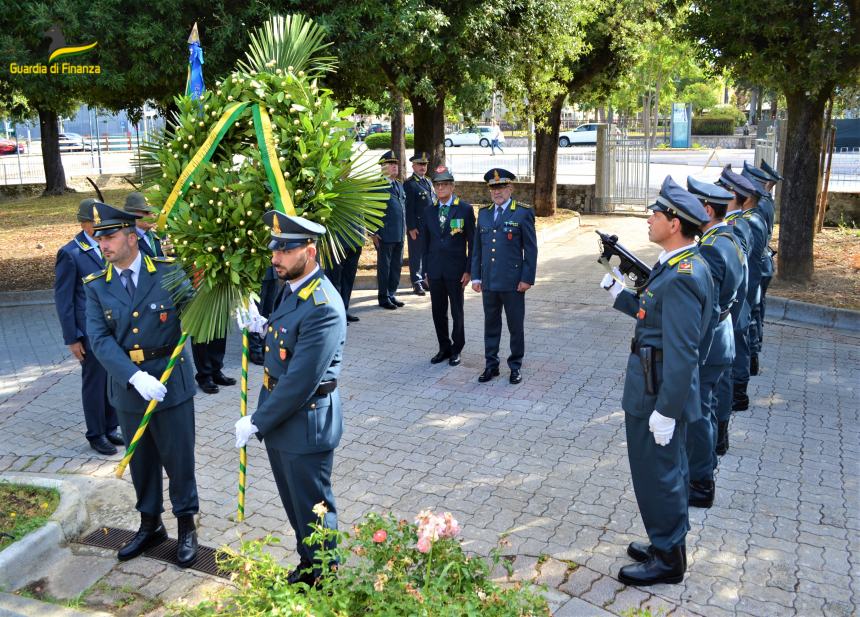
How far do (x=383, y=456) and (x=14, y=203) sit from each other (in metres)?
19.7

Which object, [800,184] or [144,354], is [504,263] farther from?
[800,184]

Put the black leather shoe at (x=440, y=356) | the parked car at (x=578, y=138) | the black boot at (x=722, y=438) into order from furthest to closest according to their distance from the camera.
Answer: the parked car at (x=578, y=138) < the black leather shoe at (x=440, y=356) < the black boot at (x=722, y=438)

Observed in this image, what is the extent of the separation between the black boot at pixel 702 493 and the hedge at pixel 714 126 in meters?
48.0

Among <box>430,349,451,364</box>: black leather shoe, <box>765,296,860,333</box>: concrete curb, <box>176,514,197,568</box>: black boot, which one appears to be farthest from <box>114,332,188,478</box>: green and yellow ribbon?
<box>765,296,860,333</box>: concrete curb

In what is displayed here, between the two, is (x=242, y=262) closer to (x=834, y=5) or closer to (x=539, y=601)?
(x=539, y=601)

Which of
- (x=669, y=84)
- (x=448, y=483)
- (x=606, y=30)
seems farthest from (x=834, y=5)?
(x=669, y=84)

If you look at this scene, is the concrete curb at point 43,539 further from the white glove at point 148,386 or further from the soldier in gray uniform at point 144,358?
the white glove at point 148,386

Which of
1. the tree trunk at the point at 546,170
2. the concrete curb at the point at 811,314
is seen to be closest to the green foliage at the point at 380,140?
the tree trunk at the point at 546,170

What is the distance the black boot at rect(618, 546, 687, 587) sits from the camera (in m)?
4.30

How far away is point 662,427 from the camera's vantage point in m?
4.08

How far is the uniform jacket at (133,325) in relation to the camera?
15.3 feet

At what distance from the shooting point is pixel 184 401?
15.7ft

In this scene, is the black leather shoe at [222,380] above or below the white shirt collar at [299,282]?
below

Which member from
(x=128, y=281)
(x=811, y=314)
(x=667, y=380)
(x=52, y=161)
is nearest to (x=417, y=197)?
(x=811, y=314)
